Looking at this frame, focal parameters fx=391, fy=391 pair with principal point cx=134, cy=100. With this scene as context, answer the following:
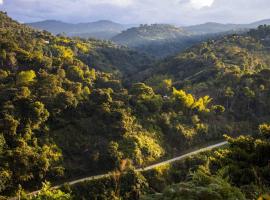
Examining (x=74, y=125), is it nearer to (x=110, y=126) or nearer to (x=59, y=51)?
(x=110, y=126)

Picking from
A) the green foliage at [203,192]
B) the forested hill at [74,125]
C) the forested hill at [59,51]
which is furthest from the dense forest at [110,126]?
the green foliage at [203,192]

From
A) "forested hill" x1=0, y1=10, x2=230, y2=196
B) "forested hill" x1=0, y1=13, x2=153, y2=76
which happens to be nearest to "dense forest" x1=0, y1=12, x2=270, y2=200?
"forested hill" x1=0, y1=10, x2=230, y2=196

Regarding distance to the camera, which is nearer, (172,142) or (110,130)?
(110,130)

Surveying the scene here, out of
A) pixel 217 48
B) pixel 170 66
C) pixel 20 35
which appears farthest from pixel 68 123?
pixel 217 48

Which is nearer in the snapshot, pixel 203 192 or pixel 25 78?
pixel 203 192

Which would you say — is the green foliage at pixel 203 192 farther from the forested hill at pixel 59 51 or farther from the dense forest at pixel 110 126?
the forested hill at pixel 59 51

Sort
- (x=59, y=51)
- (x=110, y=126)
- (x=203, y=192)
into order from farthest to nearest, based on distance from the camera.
Result: 1. (x=59, y=51)
2. (x=110, y=126)
3. (x=203, y=192)

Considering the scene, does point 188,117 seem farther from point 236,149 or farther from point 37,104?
point 236,149

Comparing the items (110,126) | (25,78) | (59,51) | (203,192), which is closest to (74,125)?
(110,126)

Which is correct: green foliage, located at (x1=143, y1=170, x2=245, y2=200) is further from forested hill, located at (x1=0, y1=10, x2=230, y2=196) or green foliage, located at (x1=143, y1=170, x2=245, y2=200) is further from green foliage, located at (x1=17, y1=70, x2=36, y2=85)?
green foliage, located at (x1=17, y1=70, x2=36, y2=85)

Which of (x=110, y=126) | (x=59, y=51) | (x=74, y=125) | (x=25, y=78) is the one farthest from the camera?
(x=59, y=51)

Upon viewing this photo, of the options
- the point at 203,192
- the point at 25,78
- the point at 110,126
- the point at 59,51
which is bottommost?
the point at 110,126
